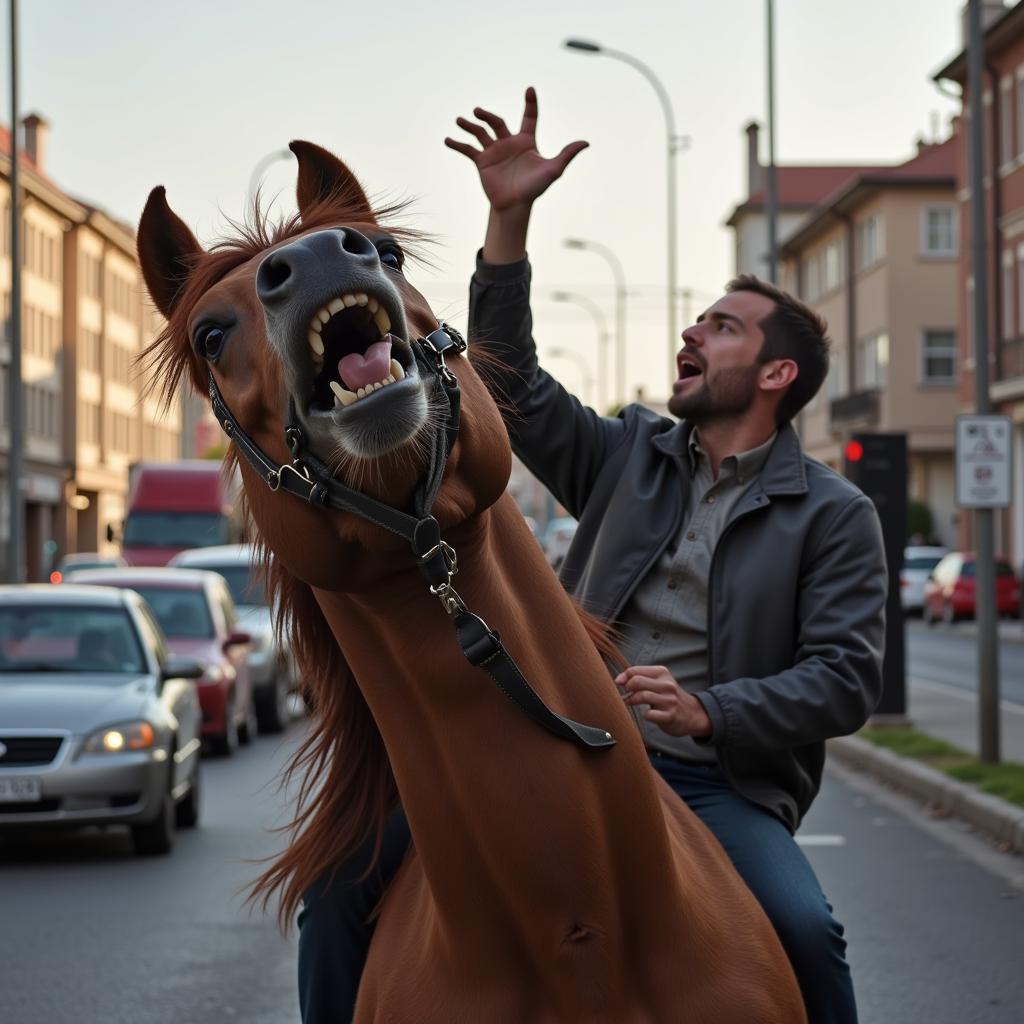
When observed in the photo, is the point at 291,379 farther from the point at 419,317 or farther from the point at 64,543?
the point at 64,543

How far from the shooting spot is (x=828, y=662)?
12.8ft

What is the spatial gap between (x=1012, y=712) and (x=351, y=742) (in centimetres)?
1826

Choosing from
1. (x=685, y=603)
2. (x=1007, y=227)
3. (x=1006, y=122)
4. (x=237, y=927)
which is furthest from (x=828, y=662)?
(x=1006, y=122)

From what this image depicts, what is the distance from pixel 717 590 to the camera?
13.3 feet

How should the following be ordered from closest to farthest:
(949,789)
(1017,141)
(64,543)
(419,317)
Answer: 1. (419,317)
2. (949,789)
3. (1017,141)
4. (64,543)

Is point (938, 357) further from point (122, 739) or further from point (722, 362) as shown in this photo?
point (722, 362)

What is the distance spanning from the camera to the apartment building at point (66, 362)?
7125 centimetres

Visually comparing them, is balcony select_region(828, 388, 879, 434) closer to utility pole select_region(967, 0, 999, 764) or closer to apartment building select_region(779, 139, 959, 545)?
apartment building select_region(779, 139, 959, 545)

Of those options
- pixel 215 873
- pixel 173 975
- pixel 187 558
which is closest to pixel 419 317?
pixel 173 975

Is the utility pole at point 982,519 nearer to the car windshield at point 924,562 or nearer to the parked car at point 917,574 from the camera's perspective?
the parked car at point 917,574

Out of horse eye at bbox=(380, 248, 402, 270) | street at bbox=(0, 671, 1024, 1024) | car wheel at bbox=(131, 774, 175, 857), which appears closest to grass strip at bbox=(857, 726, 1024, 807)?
street at bbox=(0, 671, 1024, 1024)

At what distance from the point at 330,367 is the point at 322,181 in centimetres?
71

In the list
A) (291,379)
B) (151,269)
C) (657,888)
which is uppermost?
(151,269)

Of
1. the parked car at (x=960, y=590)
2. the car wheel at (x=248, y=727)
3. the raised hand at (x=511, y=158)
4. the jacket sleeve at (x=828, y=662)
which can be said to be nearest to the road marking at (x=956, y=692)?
the car wheel at (x=248, y=727)
